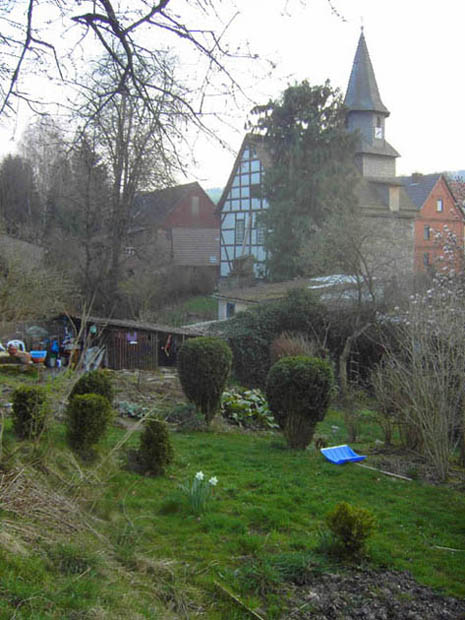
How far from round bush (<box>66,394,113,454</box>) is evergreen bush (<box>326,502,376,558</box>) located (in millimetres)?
3521

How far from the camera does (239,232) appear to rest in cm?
3612

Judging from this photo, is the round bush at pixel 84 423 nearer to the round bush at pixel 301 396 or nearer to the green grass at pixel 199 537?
the green grass at pixel 199 537

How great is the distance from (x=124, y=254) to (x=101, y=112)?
22.3m

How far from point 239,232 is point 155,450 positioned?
29.9m

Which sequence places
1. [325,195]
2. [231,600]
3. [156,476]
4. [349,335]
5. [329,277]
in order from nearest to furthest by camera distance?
[231,600] → [156,476] → [349,335] → [329,277] → [325,195]

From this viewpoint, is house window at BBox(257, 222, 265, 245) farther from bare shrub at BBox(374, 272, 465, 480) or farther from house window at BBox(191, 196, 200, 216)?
bare shrub at BBox(374, 272, 465, 480)

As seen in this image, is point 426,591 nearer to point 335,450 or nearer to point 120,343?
point 335,450

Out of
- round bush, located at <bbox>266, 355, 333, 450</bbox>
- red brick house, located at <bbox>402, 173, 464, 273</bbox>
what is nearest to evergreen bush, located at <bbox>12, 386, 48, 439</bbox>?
round bush, located at <bbox>266, 355, 333, 450</bbox>

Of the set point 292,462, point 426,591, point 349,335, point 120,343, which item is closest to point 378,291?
point 349,335

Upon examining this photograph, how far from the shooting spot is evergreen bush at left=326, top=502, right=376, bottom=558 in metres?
4.55

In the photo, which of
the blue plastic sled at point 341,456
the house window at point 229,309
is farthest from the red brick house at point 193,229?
the blue plastic sled at point 341,456

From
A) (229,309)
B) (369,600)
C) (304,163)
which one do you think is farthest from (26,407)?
(304,163)

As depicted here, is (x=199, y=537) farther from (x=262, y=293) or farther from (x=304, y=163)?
(x=304, y=163)

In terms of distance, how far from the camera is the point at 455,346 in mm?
7848
